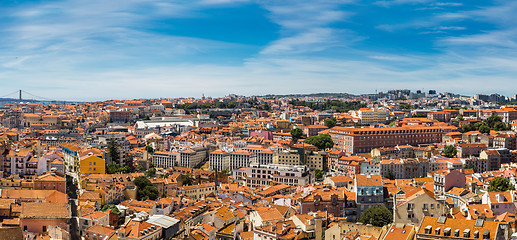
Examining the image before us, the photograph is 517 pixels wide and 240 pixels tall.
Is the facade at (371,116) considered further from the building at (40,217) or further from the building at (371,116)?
the building at (40,217)

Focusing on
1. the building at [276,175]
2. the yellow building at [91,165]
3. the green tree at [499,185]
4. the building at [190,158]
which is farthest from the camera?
the building at [190,158]

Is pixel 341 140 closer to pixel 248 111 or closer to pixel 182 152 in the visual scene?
pixel 182 152

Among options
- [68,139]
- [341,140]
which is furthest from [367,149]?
[68,139]

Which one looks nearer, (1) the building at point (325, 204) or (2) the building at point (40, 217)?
(2) the building at point (40, 217)

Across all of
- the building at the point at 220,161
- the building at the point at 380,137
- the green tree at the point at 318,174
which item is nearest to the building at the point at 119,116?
the building at the point at 380,137

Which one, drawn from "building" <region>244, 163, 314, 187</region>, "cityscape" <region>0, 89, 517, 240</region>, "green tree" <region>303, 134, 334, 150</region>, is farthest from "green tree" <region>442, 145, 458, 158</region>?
"building" <region>244, 163, 314, 187</region>

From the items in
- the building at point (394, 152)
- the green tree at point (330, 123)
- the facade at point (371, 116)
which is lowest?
the building at point (394, 152)

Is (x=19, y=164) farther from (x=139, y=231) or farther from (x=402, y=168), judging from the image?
(x=402, y=168)

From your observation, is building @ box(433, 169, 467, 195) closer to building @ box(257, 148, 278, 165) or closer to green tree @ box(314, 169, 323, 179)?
green tree @ box(314, 169, 323, 179)
